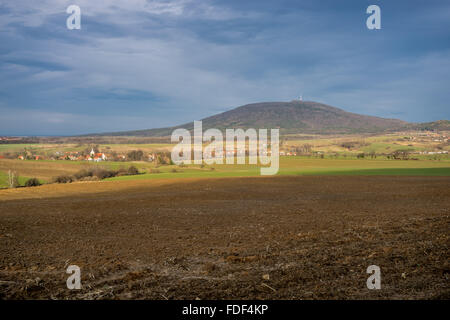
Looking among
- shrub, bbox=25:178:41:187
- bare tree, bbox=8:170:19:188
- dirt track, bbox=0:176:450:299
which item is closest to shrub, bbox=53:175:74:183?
shrub, bbox=25:178:41:187

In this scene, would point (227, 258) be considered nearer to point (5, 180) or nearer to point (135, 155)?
point (5, 180)

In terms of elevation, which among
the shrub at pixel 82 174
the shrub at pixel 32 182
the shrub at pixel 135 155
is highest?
the shrub at pixel 135 155

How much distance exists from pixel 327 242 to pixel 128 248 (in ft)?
19.9

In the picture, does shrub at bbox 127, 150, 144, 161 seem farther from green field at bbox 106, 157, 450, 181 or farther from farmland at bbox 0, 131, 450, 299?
farmland at bbox 0, 131, 450, 299

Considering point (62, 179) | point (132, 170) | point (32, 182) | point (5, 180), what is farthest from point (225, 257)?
point (132, 170)

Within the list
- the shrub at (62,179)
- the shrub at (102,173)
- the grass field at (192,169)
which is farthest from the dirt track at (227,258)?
the shrub at (102,173)

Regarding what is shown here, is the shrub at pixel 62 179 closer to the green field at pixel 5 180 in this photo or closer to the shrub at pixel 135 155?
the green field at pixel 5 180

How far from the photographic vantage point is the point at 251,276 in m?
7.27

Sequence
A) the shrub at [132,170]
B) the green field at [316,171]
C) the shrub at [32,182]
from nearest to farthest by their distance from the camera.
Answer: the shrub at [32,182] → the green field at [316,171] → the shrub at [132,170]

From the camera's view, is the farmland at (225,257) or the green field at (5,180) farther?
the green field at (5,180)

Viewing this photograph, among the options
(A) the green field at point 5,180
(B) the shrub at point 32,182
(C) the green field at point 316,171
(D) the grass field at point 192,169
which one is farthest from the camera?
(D) the grass field at point 192,169
